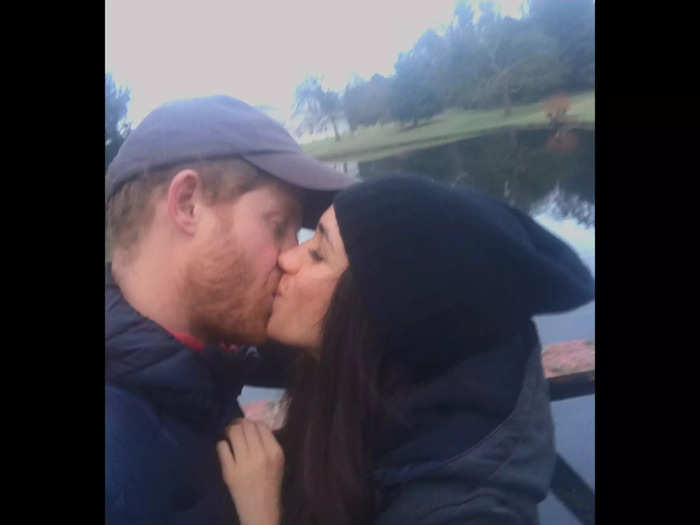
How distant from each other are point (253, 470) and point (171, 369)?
0.91ft

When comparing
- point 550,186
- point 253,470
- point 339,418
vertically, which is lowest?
point 253,470

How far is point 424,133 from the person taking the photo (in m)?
1.42

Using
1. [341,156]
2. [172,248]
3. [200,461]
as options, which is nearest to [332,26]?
[341,156]

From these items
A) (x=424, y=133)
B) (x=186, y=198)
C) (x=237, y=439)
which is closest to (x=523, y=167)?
(x=424, y=133)

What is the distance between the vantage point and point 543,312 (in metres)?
1.42

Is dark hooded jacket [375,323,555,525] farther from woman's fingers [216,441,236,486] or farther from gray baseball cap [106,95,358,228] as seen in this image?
gray baseball cap [106,95,358,228]

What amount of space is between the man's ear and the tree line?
0.86 ft

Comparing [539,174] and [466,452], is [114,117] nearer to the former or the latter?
[539,174]

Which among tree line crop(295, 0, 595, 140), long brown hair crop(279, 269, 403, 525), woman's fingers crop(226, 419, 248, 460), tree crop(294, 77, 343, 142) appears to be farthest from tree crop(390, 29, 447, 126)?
woman's fingers crop(226, 419, 248, 460)

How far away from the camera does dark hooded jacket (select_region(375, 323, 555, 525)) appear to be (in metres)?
1.36

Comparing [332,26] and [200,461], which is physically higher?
[332,26]
